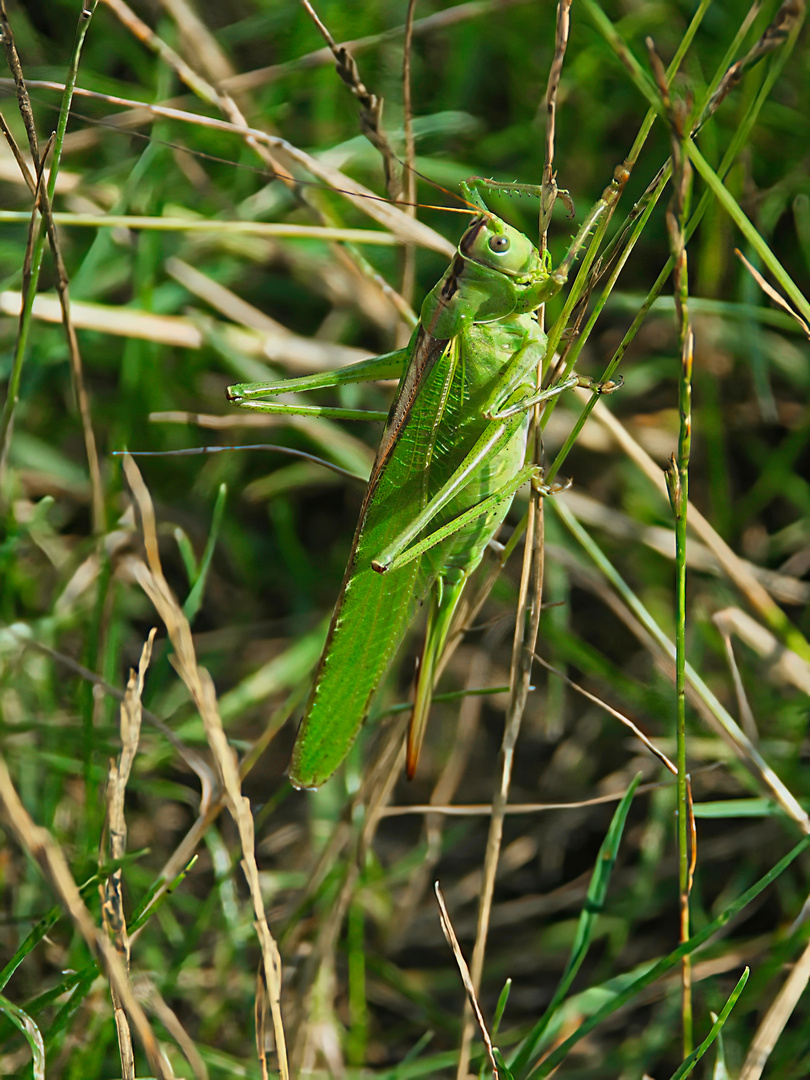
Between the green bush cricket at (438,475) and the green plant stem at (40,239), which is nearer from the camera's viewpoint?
the green plant stem at (40,239)

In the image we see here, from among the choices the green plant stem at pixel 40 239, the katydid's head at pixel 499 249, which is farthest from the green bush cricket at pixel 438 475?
the green plant stem at pixel 40 239

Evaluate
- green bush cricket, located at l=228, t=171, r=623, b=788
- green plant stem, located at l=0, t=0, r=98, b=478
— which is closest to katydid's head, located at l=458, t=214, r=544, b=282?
green bush cricket, located at l=228, t=171, r=623, b=788

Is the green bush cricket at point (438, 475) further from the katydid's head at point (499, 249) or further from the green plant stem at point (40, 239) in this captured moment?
the green plant stem at point (40, 239)

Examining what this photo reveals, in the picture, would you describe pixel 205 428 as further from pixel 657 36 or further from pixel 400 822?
pixel 657 36

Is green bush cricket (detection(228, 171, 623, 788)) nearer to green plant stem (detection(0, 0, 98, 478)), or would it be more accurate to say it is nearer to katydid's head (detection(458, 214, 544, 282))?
katydid's head (detection(458, 214, 544, 282))

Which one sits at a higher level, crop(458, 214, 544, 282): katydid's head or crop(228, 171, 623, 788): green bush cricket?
crop(458, 214, 544, 282): katydid's head

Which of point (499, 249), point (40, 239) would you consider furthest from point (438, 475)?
point (40, 239)

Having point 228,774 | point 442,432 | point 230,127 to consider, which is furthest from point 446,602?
point 230,127
